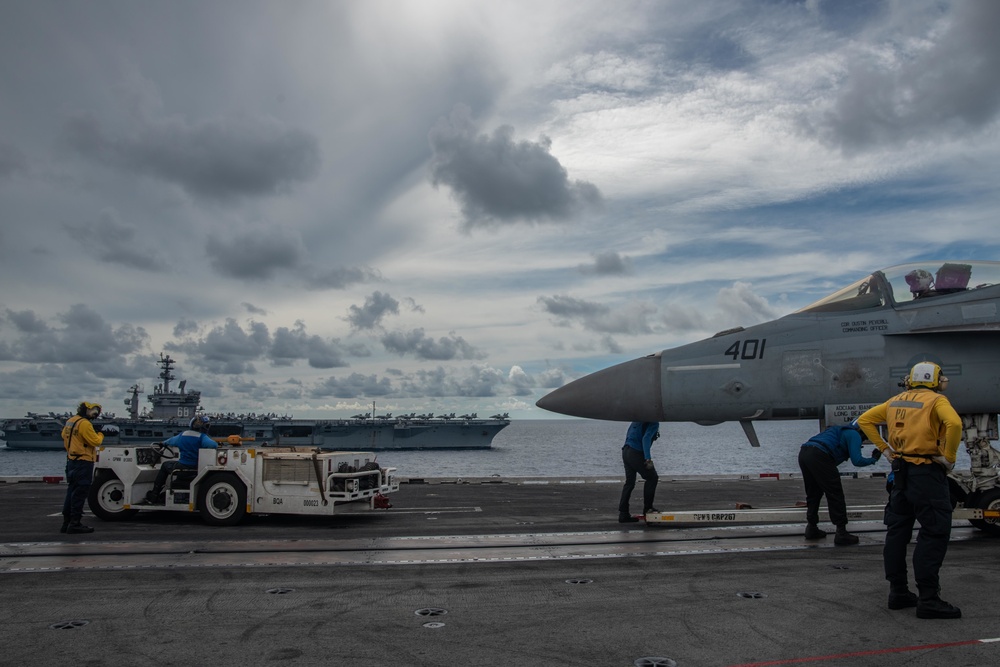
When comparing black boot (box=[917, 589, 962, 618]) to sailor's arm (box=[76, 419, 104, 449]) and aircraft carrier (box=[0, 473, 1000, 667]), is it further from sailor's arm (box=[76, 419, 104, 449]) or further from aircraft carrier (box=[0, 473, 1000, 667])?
sailor's arm (box=[76, 419, 104, 449])

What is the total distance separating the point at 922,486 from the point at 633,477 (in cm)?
598

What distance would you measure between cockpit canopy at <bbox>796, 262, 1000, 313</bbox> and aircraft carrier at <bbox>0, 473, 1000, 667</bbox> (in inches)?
127

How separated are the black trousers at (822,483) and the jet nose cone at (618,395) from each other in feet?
6.83

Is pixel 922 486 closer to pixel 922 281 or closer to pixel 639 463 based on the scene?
pixel 922 281

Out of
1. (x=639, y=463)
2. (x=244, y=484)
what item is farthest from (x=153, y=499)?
(x=639, y=463)

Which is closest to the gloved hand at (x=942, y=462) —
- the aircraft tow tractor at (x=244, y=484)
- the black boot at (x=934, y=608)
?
the black boot at (x=934, y=608)

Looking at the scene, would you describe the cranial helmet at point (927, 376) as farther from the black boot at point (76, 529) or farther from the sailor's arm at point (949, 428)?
the black boot at point (76, 529)

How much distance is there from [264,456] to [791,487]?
14.1m

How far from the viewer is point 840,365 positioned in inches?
364

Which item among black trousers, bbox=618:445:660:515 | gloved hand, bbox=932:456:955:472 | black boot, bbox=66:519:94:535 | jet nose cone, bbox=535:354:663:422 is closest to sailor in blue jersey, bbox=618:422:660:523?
black trousers, bbox=618:445:660:515

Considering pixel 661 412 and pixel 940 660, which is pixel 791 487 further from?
pixel 940 660

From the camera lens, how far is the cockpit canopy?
944cm

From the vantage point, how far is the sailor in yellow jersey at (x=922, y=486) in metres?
5.67

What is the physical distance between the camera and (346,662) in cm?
465
